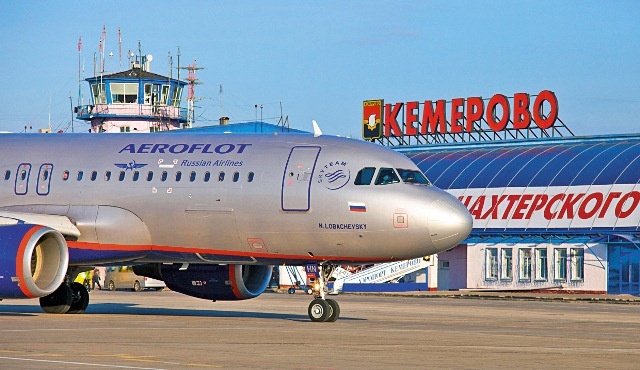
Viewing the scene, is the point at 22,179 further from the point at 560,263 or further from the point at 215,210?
the point at 560,263

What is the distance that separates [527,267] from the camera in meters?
67.7

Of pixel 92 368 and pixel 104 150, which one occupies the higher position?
pixel 104 150

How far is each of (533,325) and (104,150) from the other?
41.2 feet

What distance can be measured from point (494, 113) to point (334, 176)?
5337 cm

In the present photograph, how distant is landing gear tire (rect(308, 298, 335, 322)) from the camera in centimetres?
3206

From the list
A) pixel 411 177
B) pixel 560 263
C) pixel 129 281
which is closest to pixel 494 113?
pixel 560 263

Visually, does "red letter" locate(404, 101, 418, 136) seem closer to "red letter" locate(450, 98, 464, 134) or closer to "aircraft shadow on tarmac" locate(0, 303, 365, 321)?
"red letter" locate(450, 98, 464, 134)

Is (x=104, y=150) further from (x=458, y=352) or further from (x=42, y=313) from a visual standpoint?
(x=458, y=352)

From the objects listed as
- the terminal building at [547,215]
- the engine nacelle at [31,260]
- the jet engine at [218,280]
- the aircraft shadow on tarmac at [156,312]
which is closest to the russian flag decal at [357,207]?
the aircraft shadow on tarmac at [156,312]

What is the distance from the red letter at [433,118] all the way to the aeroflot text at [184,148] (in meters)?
54.0

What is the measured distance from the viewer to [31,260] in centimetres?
3155

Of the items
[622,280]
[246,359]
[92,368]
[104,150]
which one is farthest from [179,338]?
[622,280]

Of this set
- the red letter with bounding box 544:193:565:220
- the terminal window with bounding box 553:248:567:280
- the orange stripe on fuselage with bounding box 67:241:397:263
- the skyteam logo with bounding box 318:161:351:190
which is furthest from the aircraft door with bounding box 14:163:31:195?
the terminal window with bounding box 553:248:567:280

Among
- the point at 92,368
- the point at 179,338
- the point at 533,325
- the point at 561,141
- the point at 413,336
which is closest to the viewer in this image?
the point at 92,368
